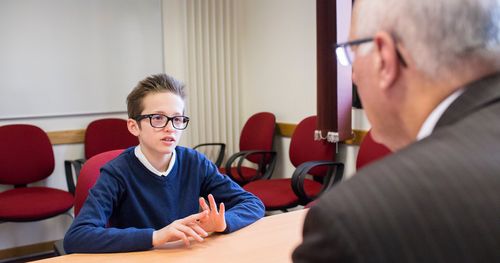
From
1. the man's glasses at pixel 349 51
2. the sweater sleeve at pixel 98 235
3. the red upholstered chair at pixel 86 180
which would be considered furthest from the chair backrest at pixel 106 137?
the man's glasses at pixel 349 51

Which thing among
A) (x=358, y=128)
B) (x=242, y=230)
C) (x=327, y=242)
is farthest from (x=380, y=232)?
(x=358, y=128)

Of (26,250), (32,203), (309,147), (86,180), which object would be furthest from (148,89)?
(26,250)

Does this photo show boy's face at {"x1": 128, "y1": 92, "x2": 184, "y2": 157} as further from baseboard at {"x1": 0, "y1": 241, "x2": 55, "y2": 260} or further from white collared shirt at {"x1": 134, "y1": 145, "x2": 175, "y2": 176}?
baseboard at {"x1": 0, "y1": 241, "x2": 55, "y2": 260}

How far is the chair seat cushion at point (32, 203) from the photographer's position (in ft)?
9.53

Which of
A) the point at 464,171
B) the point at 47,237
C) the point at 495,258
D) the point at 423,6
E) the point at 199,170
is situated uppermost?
the point at 423,6

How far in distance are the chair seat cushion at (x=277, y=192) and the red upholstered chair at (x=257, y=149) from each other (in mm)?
255

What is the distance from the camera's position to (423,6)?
2.27 feet

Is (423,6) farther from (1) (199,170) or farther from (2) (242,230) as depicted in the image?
(1) (199,170)

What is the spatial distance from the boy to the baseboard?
7.52 feet

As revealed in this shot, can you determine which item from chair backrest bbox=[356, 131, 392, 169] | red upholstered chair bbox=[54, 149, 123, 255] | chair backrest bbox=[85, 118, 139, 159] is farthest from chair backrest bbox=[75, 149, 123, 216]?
chair backrest bbox=[85, 118, 139, 159]

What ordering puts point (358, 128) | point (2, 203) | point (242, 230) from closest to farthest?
point (242, 230), point (2, 203), point (358, 128)

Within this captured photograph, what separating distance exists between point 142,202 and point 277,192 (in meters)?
1.57

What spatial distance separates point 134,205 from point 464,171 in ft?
4.22

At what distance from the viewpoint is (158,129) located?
1.71 metres
